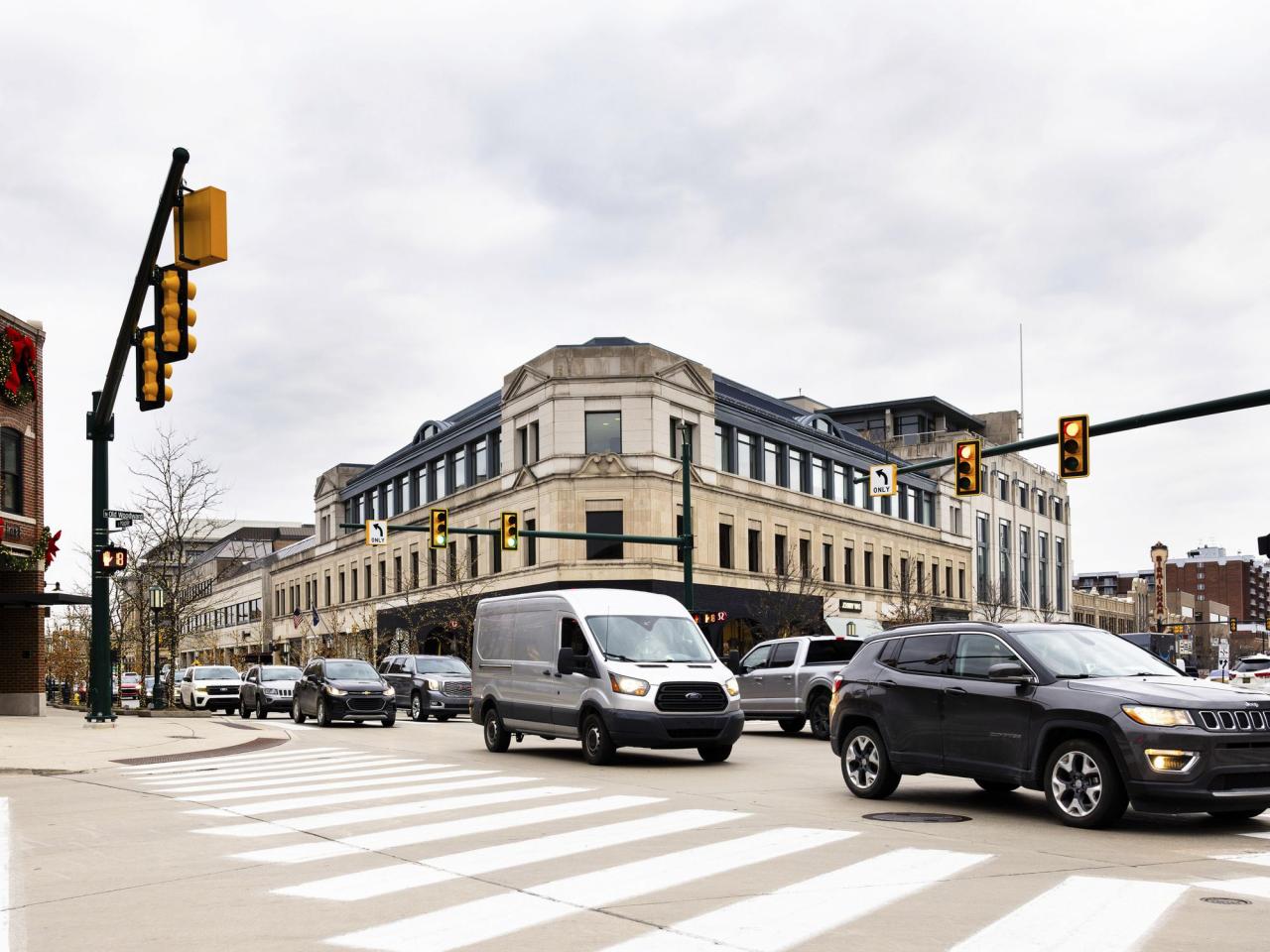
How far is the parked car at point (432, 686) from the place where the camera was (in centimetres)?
3353

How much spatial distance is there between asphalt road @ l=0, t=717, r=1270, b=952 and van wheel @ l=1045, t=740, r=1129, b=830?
7.9 inches

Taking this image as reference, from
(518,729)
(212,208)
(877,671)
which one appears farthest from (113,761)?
(877,671)

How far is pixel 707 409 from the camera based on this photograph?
56.6 meters

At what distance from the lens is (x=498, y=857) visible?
9.45 m

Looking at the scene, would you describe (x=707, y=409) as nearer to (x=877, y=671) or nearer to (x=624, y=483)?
(x=624, y=483)

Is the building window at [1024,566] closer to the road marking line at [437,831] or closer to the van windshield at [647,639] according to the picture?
the van windshield at [647,639]

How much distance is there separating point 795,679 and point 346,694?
37.2 feet

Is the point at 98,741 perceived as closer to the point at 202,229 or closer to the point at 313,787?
the point at 313,787

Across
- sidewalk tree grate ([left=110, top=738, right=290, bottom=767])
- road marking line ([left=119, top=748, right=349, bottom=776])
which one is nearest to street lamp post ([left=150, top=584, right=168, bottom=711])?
sidewalk tree grate ([left=110, top=738, right=290, bottom=767])

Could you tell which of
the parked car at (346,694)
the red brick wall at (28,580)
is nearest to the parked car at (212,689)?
the red brick wall at (28,580)

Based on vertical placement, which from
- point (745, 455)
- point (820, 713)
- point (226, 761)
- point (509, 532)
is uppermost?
point (745, 455)

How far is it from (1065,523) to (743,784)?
8598 cm

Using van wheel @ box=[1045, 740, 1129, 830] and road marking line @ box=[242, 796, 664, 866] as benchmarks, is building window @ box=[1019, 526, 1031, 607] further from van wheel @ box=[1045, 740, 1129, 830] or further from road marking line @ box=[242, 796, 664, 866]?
van wheel @ box=[1045, 740, 1129, 830]

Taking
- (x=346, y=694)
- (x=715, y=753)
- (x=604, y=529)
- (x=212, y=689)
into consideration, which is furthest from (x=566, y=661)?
(x=604, y=529)
